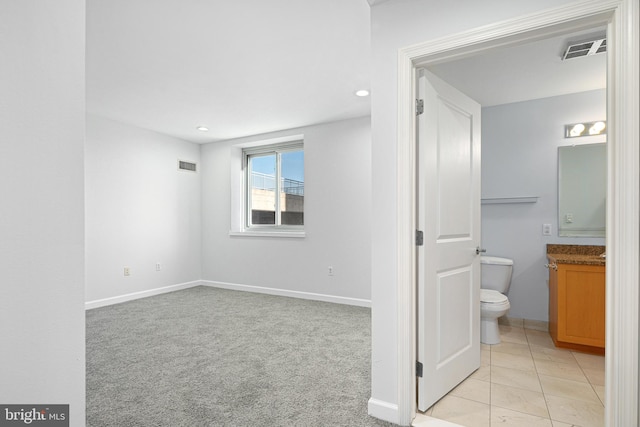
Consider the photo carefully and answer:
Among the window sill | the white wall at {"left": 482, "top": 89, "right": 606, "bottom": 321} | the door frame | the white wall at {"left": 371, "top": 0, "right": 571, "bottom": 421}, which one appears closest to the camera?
the door frame

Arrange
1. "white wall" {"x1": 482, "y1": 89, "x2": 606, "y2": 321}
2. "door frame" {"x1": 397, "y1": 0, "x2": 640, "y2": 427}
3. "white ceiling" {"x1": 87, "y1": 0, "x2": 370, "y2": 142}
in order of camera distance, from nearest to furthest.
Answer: "door frame" {"x1": 397, "y1": 0, "x2": 640, "y2": 427}, "white ceiling" {"x1": 87, "y1": 0, "x2": 370, "y2": 142}, "white wall" {"x1": 482, "y1": 89, "x2": 606, "y2": 321}

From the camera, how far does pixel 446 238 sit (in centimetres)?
208

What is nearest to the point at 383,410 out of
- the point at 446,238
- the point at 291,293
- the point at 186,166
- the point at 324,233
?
the point at 446,238

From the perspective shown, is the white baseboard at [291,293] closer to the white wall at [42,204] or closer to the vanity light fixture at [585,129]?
the vanity light fixture at [585,129]

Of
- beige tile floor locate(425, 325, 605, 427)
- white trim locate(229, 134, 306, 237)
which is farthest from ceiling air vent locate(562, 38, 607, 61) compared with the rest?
white trim locate(229, 134, 306, 237)

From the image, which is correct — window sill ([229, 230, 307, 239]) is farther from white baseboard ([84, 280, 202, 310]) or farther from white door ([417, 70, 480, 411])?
white door ([417, 70, 480, 411])

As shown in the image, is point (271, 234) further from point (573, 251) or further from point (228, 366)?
point (573, 251)

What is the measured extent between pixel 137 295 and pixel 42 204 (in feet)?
14.3

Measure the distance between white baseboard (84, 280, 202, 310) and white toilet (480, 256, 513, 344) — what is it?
4255 millimetres

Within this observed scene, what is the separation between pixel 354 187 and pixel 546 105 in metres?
2.19

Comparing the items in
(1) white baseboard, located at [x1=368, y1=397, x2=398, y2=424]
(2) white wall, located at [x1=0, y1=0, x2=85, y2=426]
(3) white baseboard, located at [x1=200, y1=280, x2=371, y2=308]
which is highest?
(2) white wall, located at [x1=0, y1=0, x2=85, y2=426]

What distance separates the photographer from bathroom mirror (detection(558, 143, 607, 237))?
3.22 meters

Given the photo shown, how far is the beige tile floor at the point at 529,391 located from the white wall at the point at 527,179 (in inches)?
28.3

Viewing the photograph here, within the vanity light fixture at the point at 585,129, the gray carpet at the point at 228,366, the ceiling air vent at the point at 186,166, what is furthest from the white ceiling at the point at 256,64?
the gray carpet at the point at 228,366
